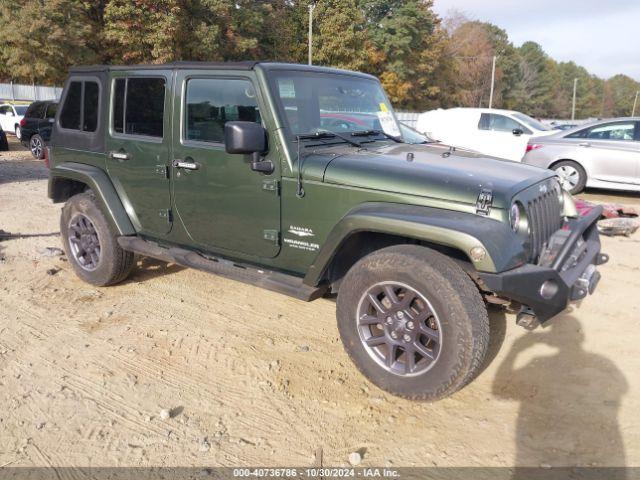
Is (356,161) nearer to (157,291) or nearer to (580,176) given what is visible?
(157,291)

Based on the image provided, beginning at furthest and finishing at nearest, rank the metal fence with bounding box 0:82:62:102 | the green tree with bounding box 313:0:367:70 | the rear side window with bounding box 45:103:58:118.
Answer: the green tree with bounding box 313:0:367:70 → the metal fence with bounding box 0:82:62:102 → the rear side window with bounding box 45:103:58:118

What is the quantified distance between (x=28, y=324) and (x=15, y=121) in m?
16.6

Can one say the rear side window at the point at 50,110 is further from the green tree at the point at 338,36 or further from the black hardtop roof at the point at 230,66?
the green tree at the point at 338,36

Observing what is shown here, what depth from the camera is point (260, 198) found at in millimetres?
3654

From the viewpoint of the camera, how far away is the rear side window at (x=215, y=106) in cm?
A: 367

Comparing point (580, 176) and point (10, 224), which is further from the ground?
point (580, 176)

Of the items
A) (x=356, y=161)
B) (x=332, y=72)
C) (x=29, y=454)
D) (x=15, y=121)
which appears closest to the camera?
(x=29, y=454)

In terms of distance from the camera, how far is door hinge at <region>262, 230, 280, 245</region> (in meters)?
3.65

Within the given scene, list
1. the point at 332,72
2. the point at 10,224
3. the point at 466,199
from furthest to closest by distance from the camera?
the point at 10,224, the point at 332,72, the point at 466,199

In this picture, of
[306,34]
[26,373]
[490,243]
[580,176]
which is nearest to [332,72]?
[490,243]

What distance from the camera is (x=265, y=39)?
35.0 meters

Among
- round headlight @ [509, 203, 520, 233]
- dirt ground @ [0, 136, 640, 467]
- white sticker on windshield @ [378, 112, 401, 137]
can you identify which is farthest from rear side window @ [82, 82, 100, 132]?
round headlight @ [509, 203, 520, 233]

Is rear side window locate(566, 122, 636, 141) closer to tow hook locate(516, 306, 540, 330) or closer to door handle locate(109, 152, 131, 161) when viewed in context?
tow hook locate(516, 306, 540, 330)

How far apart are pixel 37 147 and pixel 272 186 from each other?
13320mm
